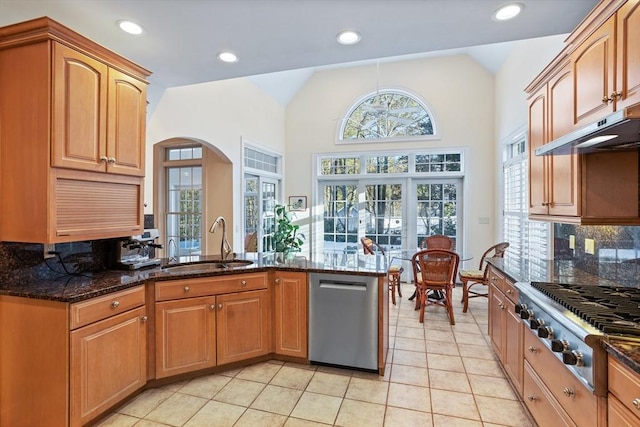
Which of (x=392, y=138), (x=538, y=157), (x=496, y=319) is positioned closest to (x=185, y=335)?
(x=496, y=319)

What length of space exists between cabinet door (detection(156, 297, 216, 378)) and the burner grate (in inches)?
90.6

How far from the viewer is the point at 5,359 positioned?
6.36 ft

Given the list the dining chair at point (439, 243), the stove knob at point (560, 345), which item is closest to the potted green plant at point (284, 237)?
the dining chair at point (439, 243)

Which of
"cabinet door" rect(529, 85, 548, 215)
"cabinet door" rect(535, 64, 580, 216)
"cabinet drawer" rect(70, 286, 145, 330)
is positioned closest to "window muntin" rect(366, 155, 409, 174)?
"cabinet door" rect(529, 85, 548, 215)

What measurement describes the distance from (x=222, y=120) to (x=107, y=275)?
296cm

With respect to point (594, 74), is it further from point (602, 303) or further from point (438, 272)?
point (438, 272)

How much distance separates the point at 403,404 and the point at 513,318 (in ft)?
3.21

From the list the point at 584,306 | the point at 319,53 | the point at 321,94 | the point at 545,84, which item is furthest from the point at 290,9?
the point at 321,94

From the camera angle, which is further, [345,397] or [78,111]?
[345,397]

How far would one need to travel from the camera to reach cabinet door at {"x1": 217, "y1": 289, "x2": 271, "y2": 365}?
8.45ft

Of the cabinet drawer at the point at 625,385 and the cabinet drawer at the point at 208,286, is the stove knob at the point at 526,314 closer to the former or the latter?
the cabinet drawer at the point at 625,385

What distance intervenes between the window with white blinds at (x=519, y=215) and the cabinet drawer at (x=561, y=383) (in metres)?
1.84

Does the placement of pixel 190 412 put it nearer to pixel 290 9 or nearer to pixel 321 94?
pixel 290 9

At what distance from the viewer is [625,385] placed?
42.9 inches
